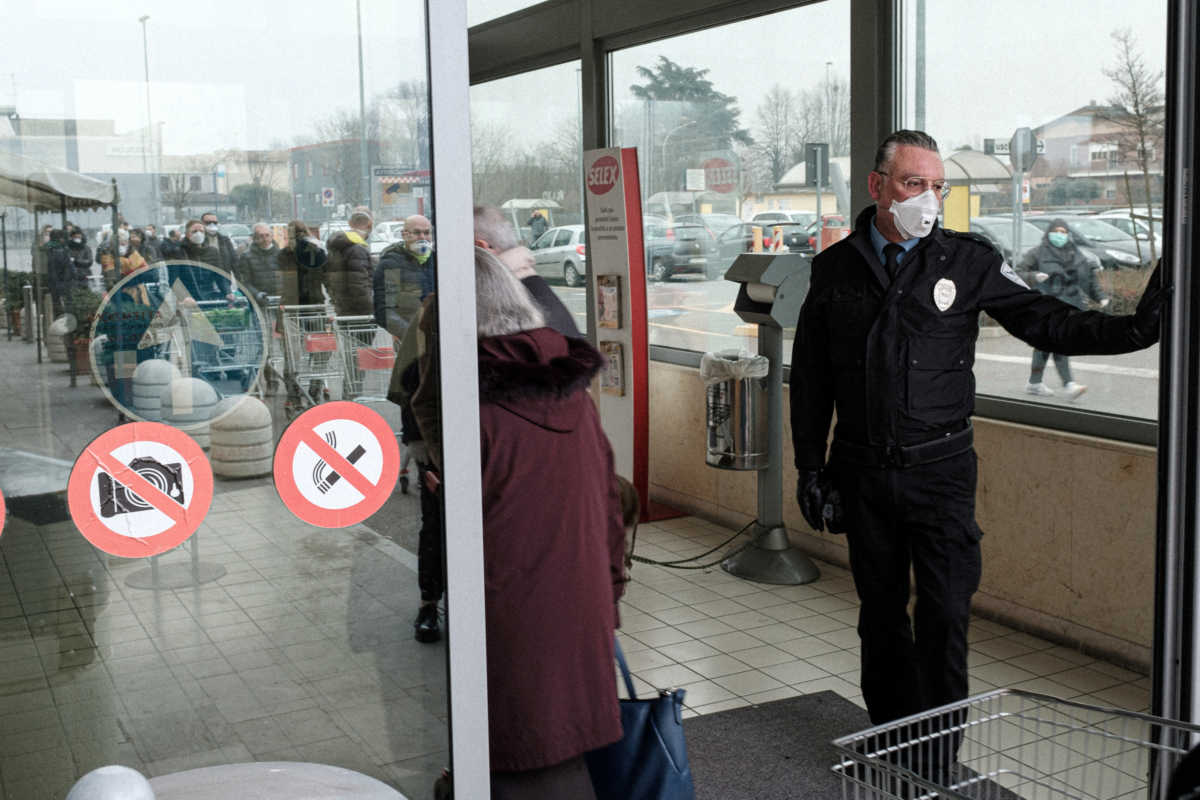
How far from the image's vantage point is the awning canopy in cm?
179

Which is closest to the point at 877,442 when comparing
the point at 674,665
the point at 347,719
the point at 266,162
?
the point at 674,665

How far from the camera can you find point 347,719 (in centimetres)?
222

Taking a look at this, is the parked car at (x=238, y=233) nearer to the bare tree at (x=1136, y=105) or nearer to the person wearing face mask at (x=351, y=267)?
the person wearing face mask at (x=351, y=267)

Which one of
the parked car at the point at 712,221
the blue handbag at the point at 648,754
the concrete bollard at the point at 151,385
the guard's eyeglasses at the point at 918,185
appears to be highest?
→ the parked car at the point at 712,221

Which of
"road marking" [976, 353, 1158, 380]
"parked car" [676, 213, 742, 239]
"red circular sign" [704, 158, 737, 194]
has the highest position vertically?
"red circular sign" [704, 158, 737, 194]

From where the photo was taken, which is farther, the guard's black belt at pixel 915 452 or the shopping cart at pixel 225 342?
the guard's black belt at pixel 915 452

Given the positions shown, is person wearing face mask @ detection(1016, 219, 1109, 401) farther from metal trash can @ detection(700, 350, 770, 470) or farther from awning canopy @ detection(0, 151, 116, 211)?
awning canopy @ detection(0, 151, 116, 211)

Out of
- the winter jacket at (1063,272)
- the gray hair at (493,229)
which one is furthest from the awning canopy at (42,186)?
the winter jacket at (1063,272)

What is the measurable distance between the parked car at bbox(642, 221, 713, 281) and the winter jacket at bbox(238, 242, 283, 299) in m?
5.51

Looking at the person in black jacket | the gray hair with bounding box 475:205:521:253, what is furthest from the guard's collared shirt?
the person in black jacket

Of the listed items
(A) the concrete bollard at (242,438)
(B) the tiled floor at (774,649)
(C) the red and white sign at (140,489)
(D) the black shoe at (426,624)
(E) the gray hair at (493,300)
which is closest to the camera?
(C) the red and white sign at (140,489)

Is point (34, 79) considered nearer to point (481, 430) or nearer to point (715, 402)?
point (481, 430)

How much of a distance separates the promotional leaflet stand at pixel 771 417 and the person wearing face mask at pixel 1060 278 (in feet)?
3.16

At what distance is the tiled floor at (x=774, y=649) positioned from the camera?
4359mm
